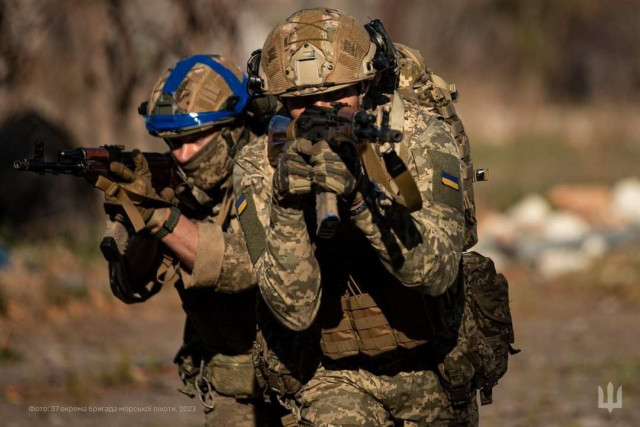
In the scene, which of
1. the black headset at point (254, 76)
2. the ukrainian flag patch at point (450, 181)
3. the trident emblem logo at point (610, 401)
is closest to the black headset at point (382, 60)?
the black headset at point (254, 76)

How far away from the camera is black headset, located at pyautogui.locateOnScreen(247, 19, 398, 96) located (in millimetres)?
3934

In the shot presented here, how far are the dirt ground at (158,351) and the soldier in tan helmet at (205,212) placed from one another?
2.57 meters

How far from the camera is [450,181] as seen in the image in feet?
12.5

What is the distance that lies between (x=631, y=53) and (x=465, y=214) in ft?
105

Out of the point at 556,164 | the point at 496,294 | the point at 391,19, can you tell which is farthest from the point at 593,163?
the point at 496,294

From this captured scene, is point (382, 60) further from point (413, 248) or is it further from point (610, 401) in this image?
point (610, 401)

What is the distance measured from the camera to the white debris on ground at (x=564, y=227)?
12.6m

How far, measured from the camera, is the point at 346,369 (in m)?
4.20

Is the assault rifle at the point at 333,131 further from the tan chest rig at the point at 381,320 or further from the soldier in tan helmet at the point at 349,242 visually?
the tan chest rig at the point at 381,320

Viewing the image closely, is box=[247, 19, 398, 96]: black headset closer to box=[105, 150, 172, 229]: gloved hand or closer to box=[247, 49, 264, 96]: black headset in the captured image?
box=[247, 49, 264, 96]: black headset

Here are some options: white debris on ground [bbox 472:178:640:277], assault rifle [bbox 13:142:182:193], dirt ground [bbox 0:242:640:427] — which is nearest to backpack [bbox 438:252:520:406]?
assault rifle [bbox 13:142:182:193]

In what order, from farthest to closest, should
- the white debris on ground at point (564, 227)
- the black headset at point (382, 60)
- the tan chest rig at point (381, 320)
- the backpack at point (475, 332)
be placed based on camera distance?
the white debris on ground at point (564, 227) → the backpack at point (475, 332) → the tan chest rig at point (381, 320) → the black headset at point (382, 60)

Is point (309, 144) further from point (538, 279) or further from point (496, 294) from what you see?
point (538, 279)

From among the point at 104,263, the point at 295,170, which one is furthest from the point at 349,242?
the point at 104,263
